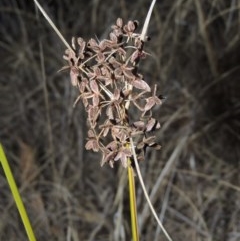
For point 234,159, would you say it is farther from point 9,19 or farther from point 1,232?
point 9,19

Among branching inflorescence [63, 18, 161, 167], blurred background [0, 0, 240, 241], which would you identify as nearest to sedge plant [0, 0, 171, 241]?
branching inflorescence [63, 18, 161, 167]

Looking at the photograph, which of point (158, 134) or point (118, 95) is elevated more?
point (158, 134)

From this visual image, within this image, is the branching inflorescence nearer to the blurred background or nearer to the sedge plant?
the sedge plant

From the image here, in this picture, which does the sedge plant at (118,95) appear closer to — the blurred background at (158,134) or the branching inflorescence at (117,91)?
the branching inflorescence at (117,91)

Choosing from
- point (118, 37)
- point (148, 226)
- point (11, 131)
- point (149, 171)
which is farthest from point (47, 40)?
point (118, 37)

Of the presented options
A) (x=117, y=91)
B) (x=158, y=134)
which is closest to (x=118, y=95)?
(x=117, y=91)

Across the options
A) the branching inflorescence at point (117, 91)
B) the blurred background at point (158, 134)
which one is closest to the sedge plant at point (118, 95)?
the branching inflorescence at point (117, 91)

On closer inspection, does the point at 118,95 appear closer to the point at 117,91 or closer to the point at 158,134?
the point at 117,91

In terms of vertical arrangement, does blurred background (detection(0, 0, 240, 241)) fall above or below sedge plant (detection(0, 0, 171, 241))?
above
